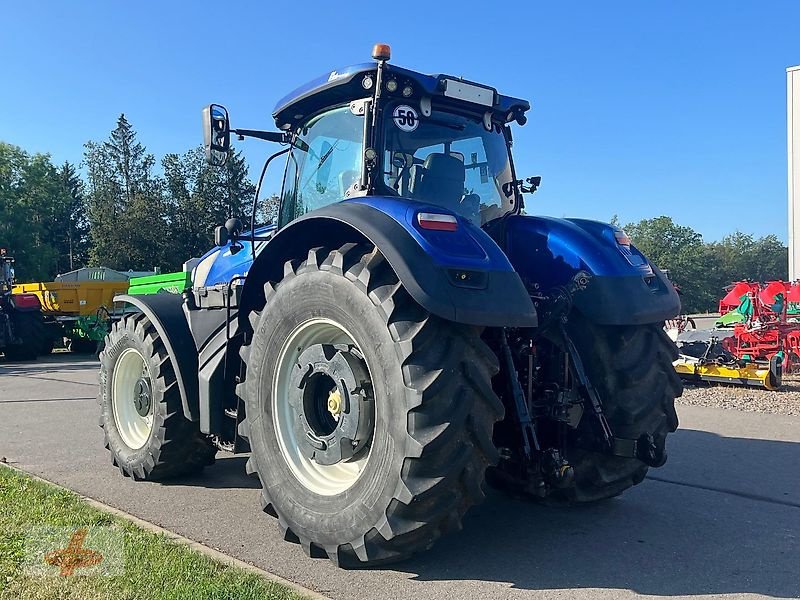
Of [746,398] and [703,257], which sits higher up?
[703,257]

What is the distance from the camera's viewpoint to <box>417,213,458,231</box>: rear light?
3.42 meters

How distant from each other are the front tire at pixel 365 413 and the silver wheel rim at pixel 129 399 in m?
2.01

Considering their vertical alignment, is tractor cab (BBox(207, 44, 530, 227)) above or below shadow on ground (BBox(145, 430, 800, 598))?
above

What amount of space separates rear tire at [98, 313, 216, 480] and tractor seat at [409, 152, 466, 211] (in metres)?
2.21

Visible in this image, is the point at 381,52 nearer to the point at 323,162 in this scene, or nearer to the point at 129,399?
the point at 323,162

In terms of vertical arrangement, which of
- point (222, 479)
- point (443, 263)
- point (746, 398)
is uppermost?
point (443, 263)

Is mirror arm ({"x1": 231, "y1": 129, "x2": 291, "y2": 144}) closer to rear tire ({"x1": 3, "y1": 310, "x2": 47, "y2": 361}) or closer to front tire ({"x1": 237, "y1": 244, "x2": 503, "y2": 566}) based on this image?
front tire ({"x1": 237, "y1": 244, "x2": 503, "y2": 566})

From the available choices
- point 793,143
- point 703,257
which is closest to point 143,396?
point 793,143

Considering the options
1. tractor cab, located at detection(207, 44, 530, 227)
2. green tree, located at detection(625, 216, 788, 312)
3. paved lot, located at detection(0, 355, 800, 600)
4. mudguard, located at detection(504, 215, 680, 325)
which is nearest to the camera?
paved lot, located at detection(0, 355, 800, 600)

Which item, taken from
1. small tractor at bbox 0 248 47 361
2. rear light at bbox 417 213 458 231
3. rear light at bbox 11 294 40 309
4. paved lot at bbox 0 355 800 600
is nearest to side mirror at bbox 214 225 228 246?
paved lot at bbox 0 355 800 600

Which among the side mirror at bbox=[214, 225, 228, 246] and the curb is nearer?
the curb

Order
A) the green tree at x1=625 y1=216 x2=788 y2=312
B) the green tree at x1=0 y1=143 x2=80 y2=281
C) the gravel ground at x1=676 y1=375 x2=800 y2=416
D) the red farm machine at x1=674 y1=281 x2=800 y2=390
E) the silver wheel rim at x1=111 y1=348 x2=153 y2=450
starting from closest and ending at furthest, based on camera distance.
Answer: the silver wheel rim at x1=111 y1=348 x2=153 y2=450 < the gravel ground at x1=676 y1=375 x2=800 y2=416 < the red farm machine at x1=674 y1=281 x2=800 y2=390 < the green tree at x1=0 y1=143 x2=80 y2=281 < the green tree at x1=625 y1=216 x2=788 y2=312

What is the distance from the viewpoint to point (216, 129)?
16.0 feet

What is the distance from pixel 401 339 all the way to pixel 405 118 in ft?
5.43
